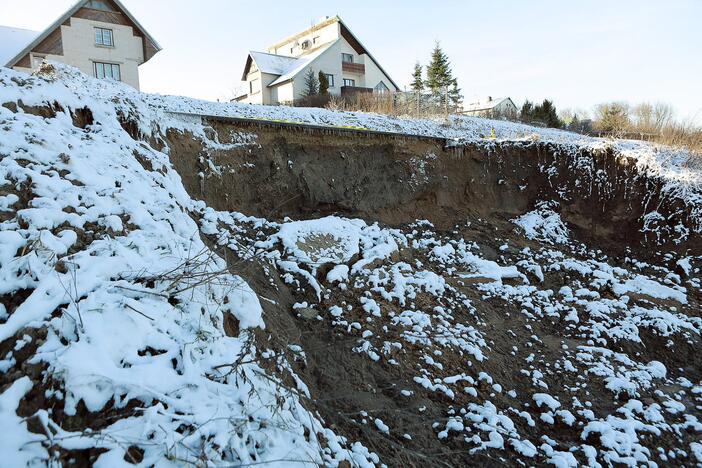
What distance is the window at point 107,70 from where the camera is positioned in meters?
20.2

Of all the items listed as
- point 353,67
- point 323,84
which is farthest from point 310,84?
point 353,67

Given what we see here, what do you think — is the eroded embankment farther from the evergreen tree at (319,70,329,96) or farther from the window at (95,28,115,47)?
the window at (95,28,115,47)

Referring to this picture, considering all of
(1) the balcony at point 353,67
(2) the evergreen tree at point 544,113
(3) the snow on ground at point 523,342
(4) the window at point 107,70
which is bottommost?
(3) the snow on ground at point 523,342

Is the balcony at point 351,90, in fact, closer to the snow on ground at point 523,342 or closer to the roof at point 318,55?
the roof at point 318,55

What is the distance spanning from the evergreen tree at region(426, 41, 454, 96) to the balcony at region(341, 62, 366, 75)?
21.6ft

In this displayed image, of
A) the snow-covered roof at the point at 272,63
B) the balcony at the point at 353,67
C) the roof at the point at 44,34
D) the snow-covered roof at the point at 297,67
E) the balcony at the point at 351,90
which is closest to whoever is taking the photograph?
the roof at the point at 44,34

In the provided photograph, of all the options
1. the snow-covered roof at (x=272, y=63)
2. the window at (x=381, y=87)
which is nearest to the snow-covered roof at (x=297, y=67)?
the snow-covered roof at (x=272, y=63)

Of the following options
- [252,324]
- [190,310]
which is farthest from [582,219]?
[190,310]

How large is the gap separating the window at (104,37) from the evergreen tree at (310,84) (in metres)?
11.1

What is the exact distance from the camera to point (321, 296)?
226 inches

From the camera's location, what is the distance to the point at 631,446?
4.41 metres

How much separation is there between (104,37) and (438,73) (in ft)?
79.1

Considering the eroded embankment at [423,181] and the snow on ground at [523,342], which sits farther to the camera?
the eroded embankment at [423,181]

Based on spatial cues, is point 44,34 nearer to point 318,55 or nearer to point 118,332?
point 318,55
